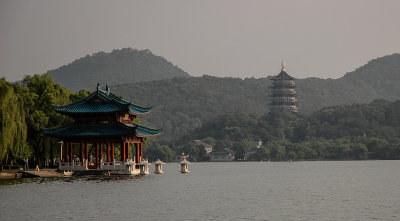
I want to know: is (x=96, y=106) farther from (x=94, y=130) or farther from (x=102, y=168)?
(x=102, y=168)

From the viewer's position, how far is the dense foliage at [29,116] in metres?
60.5

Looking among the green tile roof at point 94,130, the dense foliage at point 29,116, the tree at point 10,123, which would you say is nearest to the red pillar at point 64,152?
the dense foliage at point 29,116

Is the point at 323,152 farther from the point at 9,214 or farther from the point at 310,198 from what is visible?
the point at 9,214

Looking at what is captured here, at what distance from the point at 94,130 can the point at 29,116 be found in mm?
6391

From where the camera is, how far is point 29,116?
236 ft

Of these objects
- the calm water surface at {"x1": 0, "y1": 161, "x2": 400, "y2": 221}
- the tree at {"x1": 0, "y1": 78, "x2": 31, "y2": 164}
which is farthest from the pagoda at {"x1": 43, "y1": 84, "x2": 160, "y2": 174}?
the calm water surface at {"x1": 0, "y1": 161, "x2": 400, "y2": 221}

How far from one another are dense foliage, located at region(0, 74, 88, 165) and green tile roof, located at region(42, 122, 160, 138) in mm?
2475

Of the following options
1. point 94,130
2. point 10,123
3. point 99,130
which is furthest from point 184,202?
point 94,130

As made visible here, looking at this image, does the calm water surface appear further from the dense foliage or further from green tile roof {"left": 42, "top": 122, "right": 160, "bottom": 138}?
green tile roof {"left": 42, "top": 122, "right": 160, "bottom": 138}

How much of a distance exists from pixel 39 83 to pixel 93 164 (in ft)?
36.2

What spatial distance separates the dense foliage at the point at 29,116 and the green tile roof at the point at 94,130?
8.12 ft

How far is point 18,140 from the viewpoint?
202ft

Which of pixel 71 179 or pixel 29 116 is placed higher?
pixel 29 116

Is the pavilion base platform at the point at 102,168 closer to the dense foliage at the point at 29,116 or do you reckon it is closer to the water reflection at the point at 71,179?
the water reflection at the point at 71,179
